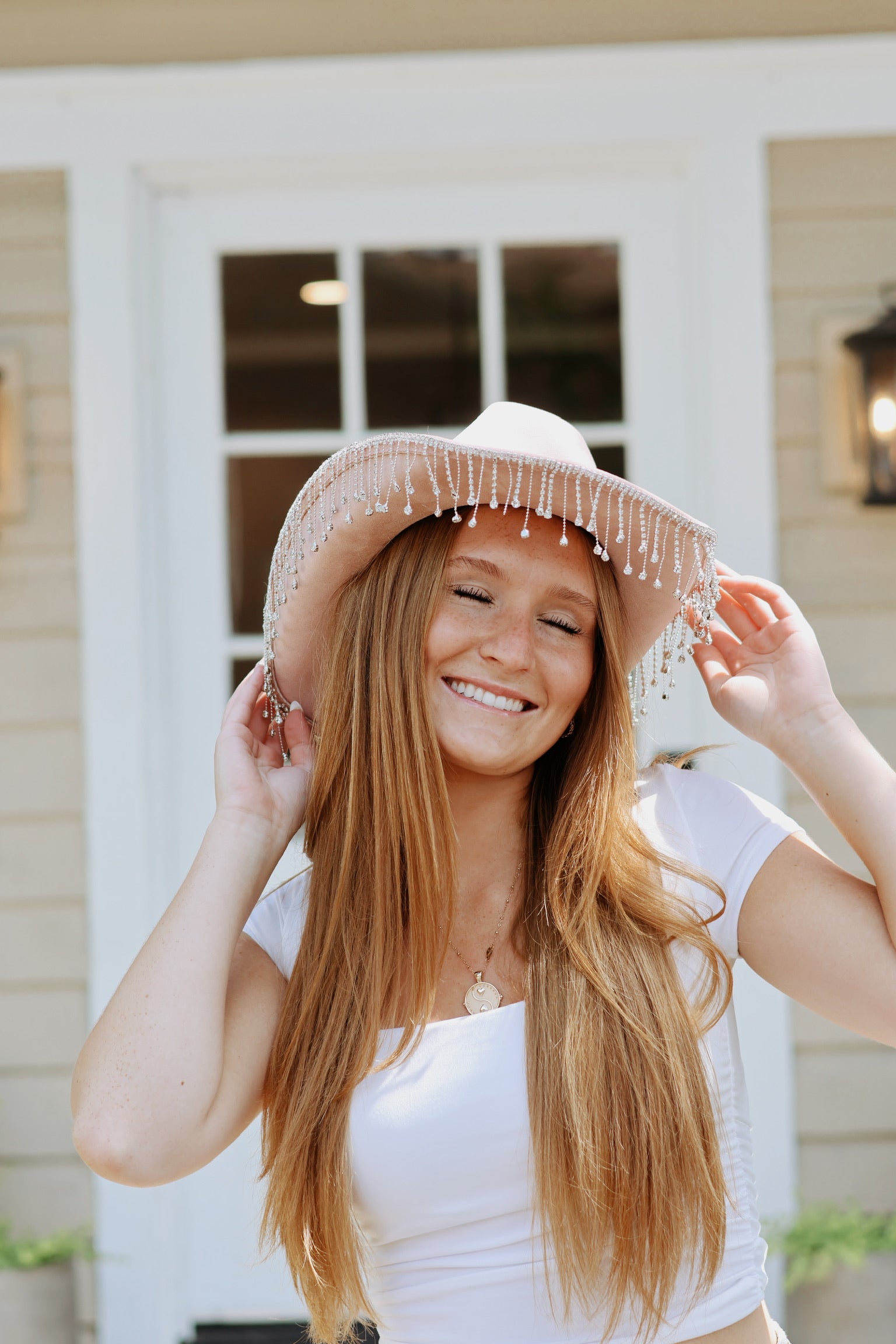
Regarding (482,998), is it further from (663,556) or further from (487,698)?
(663,556)

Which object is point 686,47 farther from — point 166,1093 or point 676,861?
point 166,1093

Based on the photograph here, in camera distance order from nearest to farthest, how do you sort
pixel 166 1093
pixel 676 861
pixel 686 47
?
pixel 166 1093 < pixel 676 861 < pixel 686 47

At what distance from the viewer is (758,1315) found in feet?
4.34

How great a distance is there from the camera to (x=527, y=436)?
4.52 feet

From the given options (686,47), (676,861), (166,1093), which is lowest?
(166,1093)

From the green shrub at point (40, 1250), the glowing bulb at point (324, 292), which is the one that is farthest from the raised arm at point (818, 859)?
the green shrub at point (40, 1250)

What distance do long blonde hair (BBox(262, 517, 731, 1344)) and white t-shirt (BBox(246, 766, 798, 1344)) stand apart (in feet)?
0.07

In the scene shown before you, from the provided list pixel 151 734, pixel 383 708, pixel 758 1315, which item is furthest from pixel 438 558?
pixel 151 734

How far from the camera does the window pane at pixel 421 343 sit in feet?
8.71

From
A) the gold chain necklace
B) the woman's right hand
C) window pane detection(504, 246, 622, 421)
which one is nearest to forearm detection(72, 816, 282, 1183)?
the woman's right hand

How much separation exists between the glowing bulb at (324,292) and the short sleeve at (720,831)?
1573 millimetres

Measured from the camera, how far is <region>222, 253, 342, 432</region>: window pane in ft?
8.71

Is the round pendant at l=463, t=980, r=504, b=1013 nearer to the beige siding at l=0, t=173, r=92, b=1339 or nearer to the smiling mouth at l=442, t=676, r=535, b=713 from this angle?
the smiling mouth at l=442, t=676, r=535, b=713

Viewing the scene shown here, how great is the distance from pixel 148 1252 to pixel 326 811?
1496 mm
